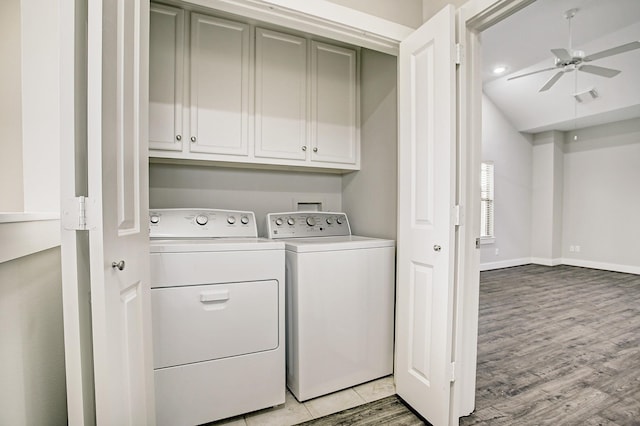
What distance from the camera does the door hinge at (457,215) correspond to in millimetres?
1454

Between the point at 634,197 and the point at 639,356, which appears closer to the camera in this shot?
the point at 639,356

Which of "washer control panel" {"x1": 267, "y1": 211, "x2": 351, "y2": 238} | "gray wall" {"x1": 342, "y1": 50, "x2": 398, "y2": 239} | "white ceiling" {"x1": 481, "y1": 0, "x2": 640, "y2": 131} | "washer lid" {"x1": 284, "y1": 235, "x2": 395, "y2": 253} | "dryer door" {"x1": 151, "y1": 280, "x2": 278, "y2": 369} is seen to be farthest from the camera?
"white ceiling" {"x1": 481, "y1": 0, "x2": 640, "y2": 131}

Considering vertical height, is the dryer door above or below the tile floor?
above

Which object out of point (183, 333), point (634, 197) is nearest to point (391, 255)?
point (183, 333)

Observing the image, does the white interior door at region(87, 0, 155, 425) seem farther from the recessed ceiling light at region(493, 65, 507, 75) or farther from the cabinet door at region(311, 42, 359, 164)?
the recessed ceiling light at region(493, 65, 507, 75)

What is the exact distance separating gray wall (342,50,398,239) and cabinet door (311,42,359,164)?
3.4 inches

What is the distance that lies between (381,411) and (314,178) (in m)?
1.70

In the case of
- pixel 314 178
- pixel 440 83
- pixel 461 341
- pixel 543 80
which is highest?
pixel 543 80

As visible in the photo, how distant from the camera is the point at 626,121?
217 inches

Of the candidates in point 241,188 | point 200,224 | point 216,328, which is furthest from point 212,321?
point 241,188

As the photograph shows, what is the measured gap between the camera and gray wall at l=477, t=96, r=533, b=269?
5789mm

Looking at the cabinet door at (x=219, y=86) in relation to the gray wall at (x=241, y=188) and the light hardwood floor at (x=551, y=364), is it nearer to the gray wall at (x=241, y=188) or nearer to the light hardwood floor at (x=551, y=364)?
the gray wall at (x=241, y=188)

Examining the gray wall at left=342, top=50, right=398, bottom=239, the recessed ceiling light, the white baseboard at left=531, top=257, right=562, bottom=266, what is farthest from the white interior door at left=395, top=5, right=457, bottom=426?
the white baseboard at left=531, top=257, right=562, bottom=266

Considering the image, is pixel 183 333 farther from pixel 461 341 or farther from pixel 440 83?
pixel 440 83
